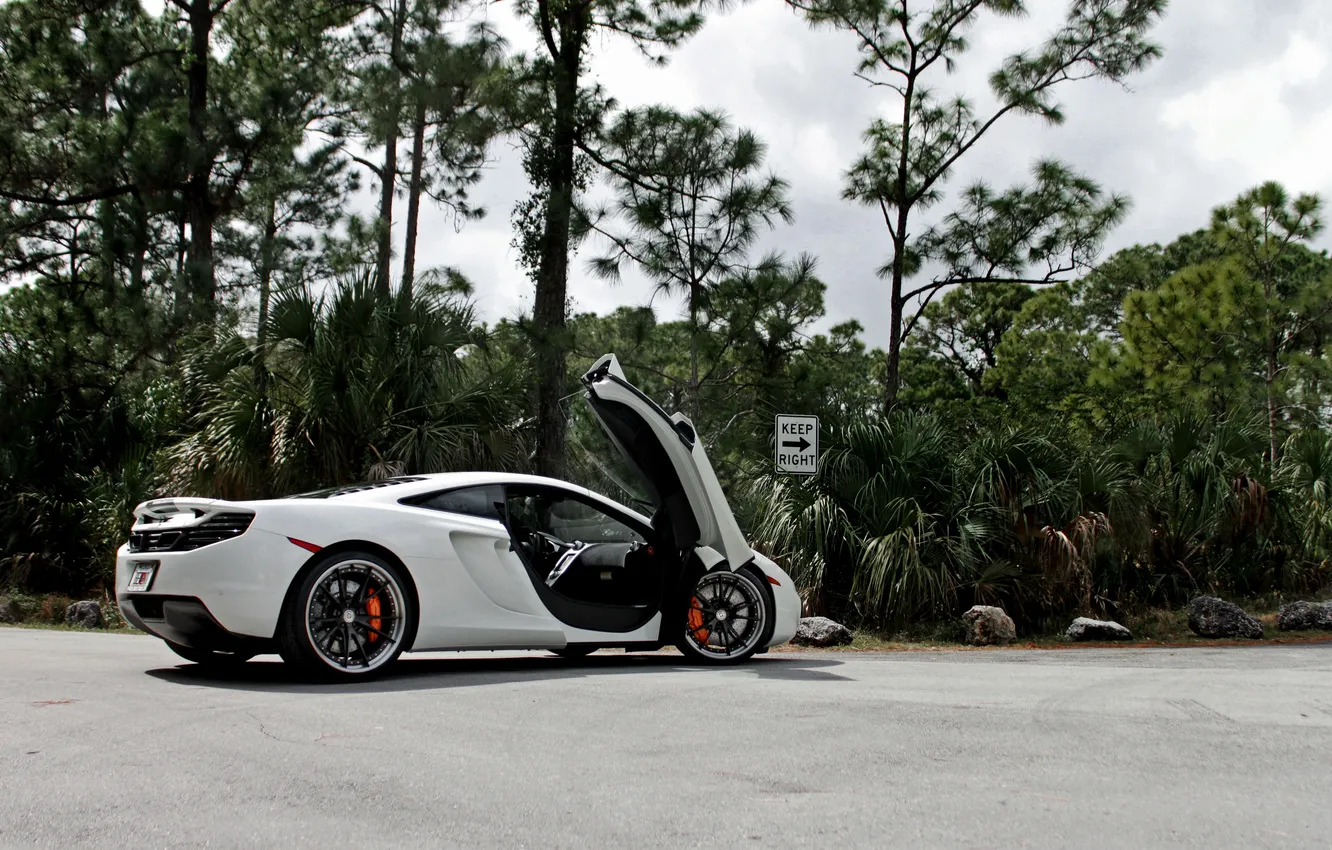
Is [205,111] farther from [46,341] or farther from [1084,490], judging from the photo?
[1084,490]

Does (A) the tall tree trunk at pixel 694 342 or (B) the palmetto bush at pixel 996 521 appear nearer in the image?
(B) the palmetto bush at pixel 996 521

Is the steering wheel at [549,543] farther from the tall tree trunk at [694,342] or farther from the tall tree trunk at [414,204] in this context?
the tall tree trunk at [414,204]

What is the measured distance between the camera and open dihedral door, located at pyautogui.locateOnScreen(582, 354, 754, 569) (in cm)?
780

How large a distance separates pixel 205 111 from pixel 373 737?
18523 mm

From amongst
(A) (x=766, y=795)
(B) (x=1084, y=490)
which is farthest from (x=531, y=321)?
(A) (x=766, y=795)

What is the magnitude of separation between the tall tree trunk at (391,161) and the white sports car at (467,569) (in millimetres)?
8151

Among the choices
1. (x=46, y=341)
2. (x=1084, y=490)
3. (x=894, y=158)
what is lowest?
(x=1084, y=490)

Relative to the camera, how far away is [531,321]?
58.1ft

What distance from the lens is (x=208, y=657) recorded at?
7617 millimetres

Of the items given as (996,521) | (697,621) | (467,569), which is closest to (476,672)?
(467,569)

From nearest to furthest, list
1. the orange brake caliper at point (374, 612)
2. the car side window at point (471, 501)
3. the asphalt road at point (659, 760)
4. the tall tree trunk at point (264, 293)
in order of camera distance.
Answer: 1. the asphalt road at point (659, 760)
2. the orange brake caliper at point (374, 612)
3. the car side window at point (471, 501)
4. the tall tree trunk at point (264, 293)

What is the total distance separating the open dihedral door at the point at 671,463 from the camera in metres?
7.80

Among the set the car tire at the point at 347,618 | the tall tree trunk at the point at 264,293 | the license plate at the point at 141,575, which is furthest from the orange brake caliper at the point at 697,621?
the tall tree trunk at the point at 264,293

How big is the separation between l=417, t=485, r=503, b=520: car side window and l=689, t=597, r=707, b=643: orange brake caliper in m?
1.53
